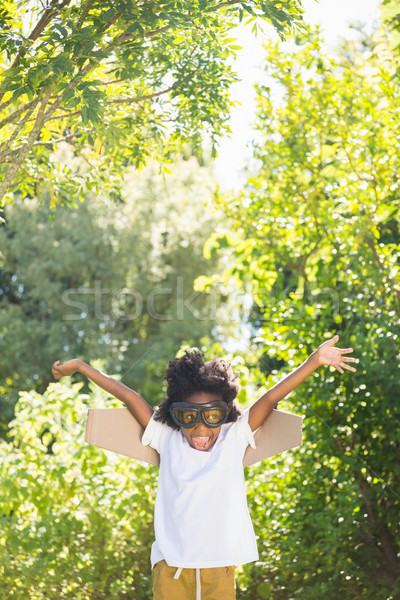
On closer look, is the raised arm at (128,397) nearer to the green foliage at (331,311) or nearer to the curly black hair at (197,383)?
the curly black hair at (197,383)

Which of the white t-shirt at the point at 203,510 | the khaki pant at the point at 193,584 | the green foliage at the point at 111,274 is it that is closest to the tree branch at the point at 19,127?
the white t-shirt at the point at 203,510

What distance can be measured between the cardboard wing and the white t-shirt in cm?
10

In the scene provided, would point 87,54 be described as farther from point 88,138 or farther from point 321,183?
point 321,183

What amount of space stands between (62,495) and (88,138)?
1590mm

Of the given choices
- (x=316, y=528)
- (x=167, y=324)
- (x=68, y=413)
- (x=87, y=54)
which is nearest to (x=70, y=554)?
(x=68, y=413)

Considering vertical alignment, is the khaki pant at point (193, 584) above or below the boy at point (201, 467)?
below

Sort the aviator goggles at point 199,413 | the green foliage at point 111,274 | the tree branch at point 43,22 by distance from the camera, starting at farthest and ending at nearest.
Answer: the green foliage at point 111,274 → the tree branch at point 43,22 → the aviator goggles at point 199,413

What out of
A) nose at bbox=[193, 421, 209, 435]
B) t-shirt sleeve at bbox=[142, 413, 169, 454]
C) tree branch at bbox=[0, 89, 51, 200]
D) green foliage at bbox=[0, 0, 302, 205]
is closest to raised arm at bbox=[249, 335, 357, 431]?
nose at bbox=[193, 421, 209, 435]

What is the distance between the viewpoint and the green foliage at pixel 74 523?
9.38 ft

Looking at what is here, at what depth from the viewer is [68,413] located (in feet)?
11.4

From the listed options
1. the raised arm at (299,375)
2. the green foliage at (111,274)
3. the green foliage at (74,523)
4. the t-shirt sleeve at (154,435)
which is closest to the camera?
the raised arm at (299,375)

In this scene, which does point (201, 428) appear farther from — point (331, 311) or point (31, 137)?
point (331, 311)

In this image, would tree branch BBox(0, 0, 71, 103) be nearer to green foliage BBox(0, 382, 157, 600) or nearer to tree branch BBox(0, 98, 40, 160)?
tree branch BBox(0, 98, 40, 160)

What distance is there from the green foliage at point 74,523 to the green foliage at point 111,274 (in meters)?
6.25
